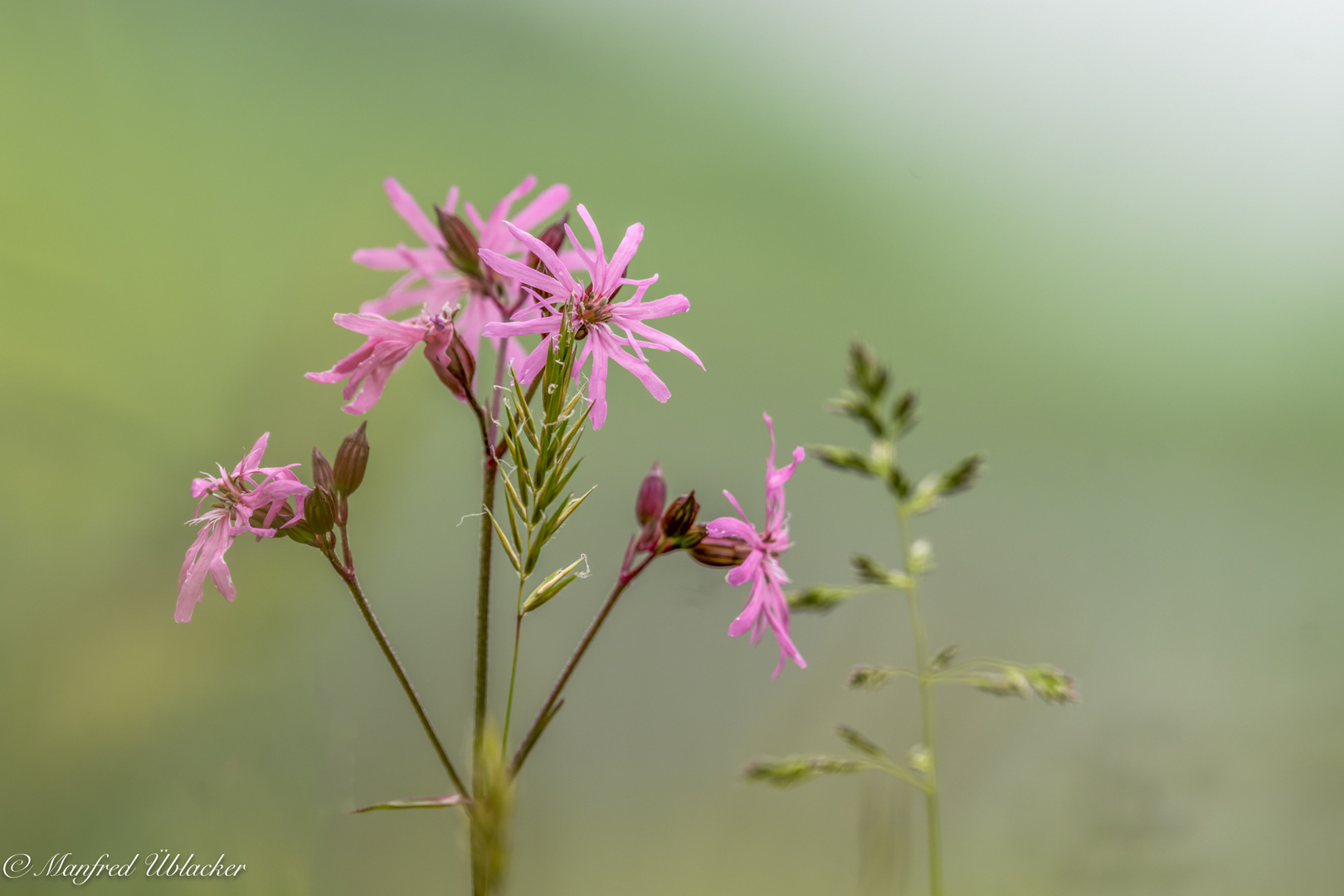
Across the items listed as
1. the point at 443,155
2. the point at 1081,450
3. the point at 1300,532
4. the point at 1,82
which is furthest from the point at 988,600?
the point at 1,82

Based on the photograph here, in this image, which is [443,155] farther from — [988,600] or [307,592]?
[988,600]

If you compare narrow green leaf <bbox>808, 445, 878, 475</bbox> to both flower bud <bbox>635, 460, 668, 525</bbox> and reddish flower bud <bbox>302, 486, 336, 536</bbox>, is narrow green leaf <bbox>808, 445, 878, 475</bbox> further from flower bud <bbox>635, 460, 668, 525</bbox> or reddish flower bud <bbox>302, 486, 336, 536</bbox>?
reddish flower bud <bbox>302, 486, 336, 536</bbox>

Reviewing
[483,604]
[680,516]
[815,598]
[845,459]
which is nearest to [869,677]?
[815,598]

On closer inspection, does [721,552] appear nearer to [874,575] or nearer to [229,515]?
[874,575]

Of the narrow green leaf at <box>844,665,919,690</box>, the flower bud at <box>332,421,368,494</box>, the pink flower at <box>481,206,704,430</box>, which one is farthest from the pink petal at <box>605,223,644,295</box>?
the narrow green leaf at <box>844,665,919,690</box>

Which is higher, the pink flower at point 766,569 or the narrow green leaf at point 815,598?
the pink flower at point 766,569

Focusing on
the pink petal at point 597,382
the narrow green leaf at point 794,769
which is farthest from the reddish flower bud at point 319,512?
the narrow green leaf at point 794,769

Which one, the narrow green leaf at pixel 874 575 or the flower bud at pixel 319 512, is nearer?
the flower bud at pixel 319 512

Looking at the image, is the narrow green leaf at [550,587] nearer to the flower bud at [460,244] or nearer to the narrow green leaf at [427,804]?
the narrow green leaf at [427,804]
